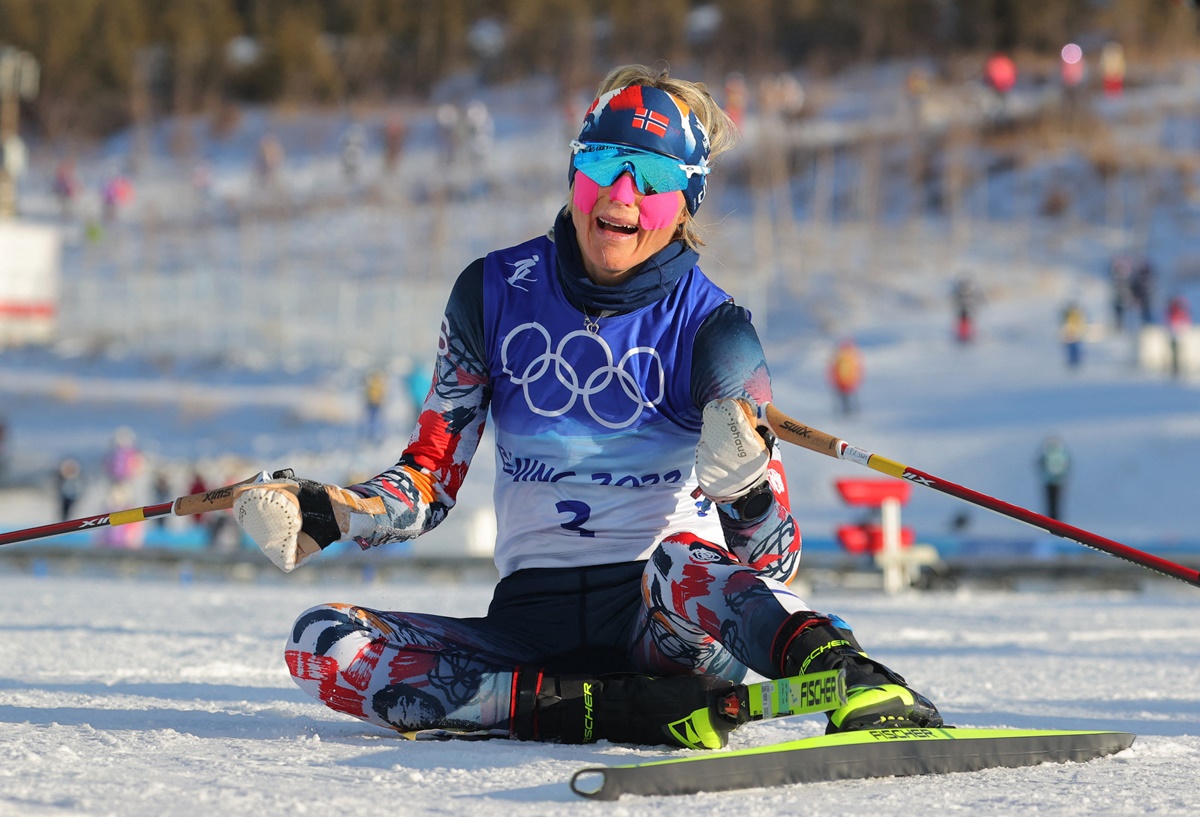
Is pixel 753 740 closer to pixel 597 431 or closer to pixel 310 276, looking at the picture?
pixel 597 431

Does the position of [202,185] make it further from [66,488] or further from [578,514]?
[578,514]

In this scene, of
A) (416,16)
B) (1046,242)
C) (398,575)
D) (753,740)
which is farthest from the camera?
(416,16)

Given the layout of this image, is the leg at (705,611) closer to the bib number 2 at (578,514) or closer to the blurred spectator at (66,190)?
the bib number 2 at (578,514)

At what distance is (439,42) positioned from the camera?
78625mm

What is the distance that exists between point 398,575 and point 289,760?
10.6 m

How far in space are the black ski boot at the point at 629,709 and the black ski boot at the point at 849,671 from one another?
31 centimetres

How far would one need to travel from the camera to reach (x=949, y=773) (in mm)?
2779

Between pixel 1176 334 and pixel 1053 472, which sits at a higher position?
pixel 1176 334

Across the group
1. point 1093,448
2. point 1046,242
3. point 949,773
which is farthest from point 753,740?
point 1046,242

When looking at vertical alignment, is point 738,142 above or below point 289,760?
above

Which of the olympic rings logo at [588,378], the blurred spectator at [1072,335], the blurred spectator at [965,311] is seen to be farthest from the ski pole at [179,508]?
the blurred spectator at [965,311]

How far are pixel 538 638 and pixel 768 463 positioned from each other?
2.31ft

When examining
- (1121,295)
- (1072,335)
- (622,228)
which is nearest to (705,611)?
(622,228)

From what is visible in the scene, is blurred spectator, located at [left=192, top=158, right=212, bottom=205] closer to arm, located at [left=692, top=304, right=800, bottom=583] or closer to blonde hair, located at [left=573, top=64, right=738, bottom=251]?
blonde hair, located at [left=573, top=64, right=738, bottom=251]
